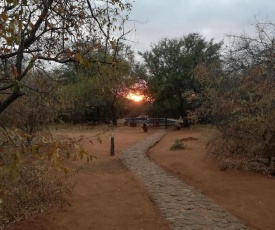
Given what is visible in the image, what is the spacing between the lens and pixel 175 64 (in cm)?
2889

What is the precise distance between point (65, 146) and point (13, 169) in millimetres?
441

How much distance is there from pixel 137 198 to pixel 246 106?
483 centimetres

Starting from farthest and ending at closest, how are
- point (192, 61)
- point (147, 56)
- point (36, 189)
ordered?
1. point (147, 56)
2. point (192, 61)
3. point (36, 189)

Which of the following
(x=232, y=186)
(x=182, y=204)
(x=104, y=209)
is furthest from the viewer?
(x=232, y=186)

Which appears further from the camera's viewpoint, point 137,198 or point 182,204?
point 137,198

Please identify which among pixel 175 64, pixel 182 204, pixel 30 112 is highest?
pixel 175 64

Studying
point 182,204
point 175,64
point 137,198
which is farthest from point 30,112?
point 175,64

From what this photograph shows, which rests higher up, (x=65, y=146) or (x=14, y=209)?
(x=65, y=146)

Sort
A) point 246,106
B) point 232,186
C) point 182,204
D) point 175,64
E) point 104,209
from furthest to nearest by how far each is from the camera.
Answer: point 175,64 → point 246,106 → point 232,186 → point 182,204 → point 104,209

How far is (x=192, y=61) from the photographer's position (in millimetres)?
28281

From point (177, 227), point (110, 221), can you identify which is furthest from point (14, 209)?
point (177, 227)

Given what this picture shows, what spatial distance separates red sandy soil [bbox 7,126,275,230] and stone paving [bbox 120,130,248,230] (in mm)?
227

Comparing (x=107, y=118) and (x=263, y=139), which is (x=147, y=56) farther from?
(x=263, y=139)

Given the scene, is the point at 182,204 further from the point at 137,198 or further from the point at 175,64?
the point at 175,64
